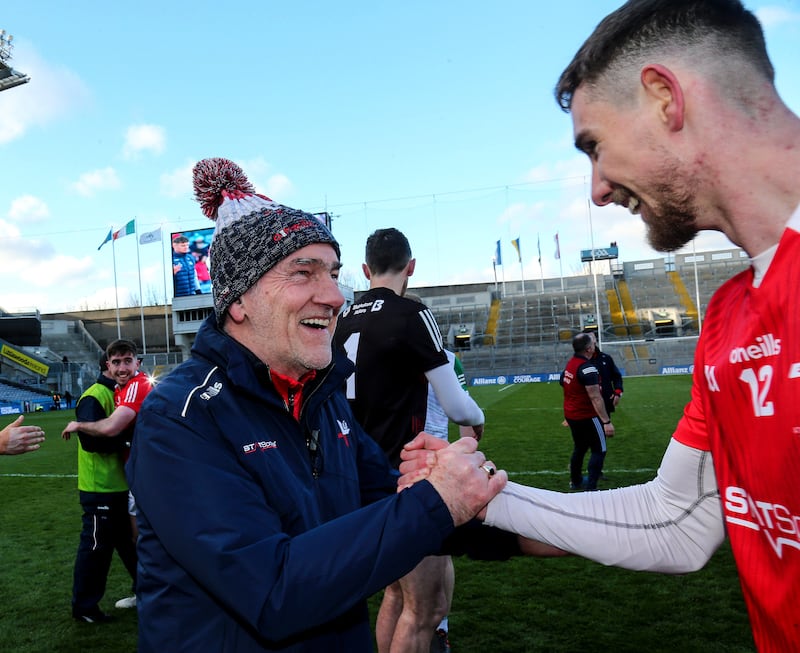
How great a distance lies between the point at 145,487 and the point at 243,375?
400 mm

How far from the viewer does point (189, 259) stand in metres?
46.0

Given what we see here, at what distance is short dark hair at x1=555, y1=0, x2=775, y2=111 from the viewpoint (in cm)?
144

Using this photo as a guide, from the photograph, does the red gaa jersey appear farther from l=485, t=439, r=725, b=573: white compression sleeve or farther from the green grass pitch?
the green grass pitch

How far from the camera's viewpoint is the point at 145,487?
1673 mm

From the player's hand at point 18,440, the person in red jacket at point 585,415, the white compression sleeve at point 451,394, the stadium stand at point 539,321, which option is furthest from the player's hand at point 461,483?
the stadium stand at point 539,321

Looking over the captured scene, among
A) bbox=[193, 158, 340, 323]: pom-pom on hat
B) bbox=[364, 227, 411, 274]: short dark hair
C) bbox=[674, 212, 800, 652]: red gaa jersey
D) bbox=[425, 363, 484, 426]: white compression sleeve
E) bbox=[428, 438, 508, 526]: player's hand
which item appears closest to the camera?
bbox=[674, 212, 800, 652]: red gaa jersey

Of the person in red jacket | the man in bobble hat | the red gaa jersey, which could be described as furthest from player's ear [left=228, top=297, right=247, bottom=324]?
the person in red jacket

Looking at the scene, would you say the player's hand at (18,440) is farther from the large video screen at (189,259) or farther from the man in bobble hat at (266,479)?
the large video screen at (189,259)

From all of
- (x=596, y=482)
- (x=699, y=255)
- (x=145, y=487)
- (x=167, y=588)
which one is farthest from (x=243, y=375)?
(x=699, y=255)

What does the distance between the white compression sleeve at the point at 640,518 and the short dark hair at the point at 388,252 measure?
2.01m

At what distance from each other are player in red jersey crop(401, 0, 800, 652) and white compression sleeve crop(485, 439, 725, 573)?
0.49 ft

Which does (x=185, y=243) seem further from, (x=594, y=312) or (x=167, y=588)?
(x=167, y=588)

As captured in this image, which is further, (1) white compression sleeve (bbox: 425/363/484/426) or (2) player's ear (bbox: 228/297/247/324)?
(1) white compression sleeve (bbox: 425/363/484/426)

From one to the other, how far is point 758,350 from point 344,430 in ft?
4.49
